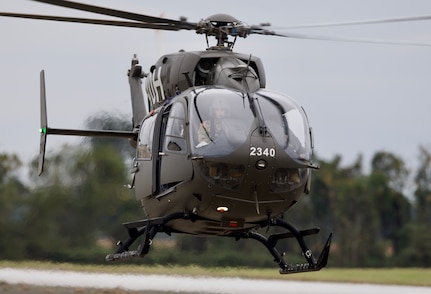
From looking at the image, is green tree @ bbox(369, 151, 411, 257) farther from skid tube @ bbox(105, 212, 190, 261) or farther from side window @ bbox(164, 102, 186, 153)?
side window @ bbox(164, 102, 186, 153)

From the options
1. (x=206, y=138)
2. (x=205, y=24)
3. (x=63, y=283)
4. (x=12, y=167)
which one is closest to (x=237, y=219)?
(x=206, y=138)

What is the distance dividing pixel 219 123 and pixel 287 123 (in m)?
0.85

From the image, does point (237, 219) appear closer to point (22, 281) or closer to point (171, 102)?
point (171, 102)

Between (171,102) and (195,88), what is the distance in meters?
0.42

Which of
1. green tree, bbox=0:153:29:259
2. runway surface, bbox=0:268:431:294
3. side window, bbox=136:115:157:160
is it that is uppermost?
side window, bbox=136:115:157:160

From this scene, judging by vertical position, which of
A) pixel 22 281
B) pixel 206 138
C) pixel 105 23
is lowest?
pixel 22 281

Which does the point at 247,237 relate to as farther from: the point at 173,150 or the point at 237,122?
the point at 237,122

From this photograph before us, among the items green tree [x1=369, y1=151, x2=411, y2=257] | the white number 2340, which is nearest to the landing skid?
the white number 2340

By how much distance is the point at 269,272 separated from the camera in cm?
2136

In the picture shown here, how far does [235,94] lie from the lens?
1463cm

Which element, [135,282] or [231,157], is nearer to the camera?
[231,157]

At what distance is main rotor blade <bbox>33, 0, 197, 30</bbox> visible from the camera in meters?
14.3

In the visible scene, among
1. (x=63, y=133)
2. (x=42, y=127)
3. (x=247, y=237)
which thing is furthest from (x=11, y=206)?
(x=247, y=237)

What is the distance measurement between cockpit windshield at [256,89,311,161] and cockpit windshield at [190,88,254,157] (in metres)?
0.26
